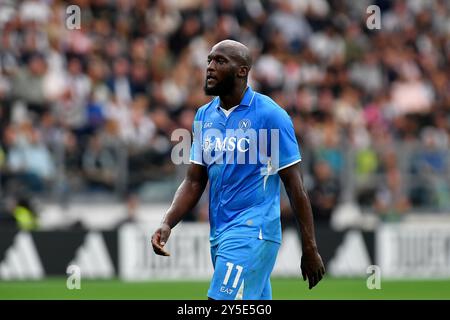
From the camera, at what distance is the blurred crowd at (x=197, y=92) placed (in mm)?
20672

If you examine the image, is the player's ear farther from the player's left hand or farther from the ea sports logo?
the player's left hand

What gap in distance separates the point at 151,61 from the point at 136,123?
2.00 meters

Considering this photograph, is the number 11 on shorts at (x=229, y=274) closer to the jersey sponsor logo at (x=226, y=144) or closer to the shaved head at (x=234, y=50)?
the jersey sponsor logo at (x=226, y=144)

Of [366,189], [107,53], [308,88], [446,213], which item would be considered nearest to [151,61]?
[107,53]

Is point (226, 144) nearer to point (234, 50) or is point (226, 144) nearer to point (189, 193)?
point (189, 193)

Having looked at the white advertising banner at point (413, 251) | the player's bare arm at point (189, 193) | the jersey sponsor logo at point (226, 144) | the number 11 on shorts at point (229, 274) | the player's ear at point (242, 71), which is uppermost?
the player's ear at point (242, 71)

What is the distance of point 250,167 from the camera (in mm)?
8492

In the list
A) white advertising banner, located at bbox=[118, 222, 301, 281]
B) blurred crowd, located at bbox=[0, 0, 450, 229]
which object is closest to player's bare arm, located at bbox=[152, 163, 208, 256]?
white advertising banner, located at bbox=[118, 222, 301, 281]

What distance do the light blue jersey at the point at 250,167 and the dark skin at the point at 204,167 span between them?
4.1 inches

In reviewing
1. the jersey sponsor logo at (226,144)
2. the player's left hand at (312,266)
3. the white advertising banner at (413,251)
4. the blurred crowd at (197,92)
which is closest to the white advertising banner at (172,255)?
the blurred crowd at (197,92)

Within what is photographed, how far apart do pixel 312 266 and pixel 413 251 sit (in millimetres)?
13264

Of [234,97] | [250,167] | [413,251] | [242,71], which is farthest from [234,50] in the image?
[413,251]

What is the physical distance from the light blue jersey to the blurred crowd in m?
11.8

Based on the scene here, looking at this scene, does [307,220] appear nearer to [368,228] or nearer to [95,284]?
[95,284]
